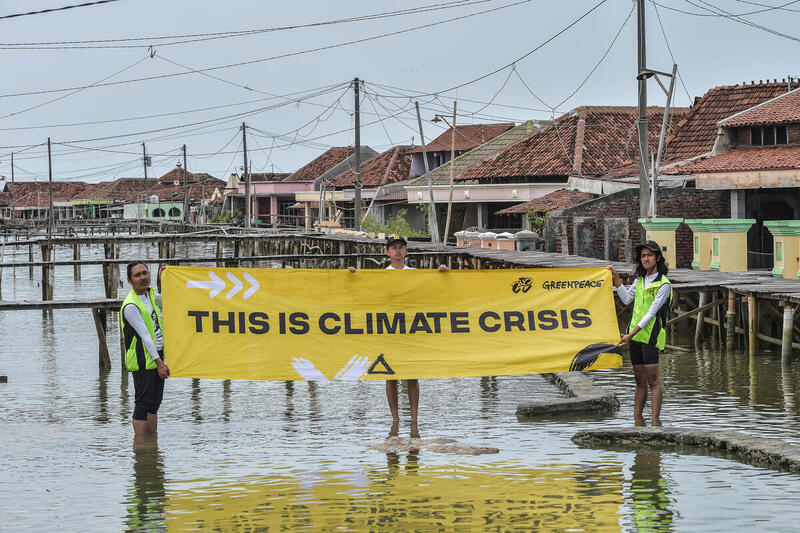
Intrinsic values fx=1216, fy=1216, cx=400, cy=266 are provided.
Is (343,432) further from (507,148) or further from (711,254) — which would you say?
(507,148)

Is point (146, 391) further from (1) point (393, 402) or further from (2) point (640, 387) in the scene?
(2) point (640, 387)

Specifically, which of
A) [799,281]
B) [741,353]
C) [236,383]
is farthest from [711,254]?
[236,383]

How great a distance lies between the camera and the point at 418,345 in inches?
479

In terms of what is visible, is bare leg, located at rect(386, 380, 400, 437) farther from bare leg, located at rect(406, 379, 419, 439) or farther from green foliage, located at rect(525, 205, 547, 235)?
green foliage, located at rect(525, 205, 547, 235)

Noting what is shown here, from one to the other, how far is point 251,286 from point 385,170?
2859 inches

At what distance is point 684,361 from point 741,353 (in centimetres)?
161

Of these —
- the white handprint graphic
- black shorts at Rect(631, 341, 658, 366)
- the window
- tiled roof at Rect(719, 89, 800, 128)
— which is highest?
tiled roof at Rect(719, 89, 800, 128)

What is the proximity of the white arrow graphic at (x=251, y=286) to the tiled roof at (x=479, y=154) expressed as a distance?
2026 inches

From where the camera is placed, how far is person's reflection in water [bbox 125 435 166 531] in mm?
8859

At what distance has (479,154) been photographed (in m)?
68.2

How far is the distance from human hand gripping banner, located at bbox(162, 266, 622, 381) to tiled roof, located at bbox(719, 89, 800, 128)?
25444mm

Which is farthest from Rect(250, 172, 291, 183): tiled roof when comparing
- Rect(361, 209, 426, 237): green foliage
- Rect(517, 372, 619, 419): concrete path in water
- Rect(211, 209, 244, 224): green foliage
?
Rect(517, 372, 619, 419): concrete path in water

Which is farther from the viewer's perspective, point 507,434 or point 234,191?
point 234,191

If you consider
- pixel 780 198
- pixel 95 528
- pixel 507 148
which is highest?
pixel 507 148
